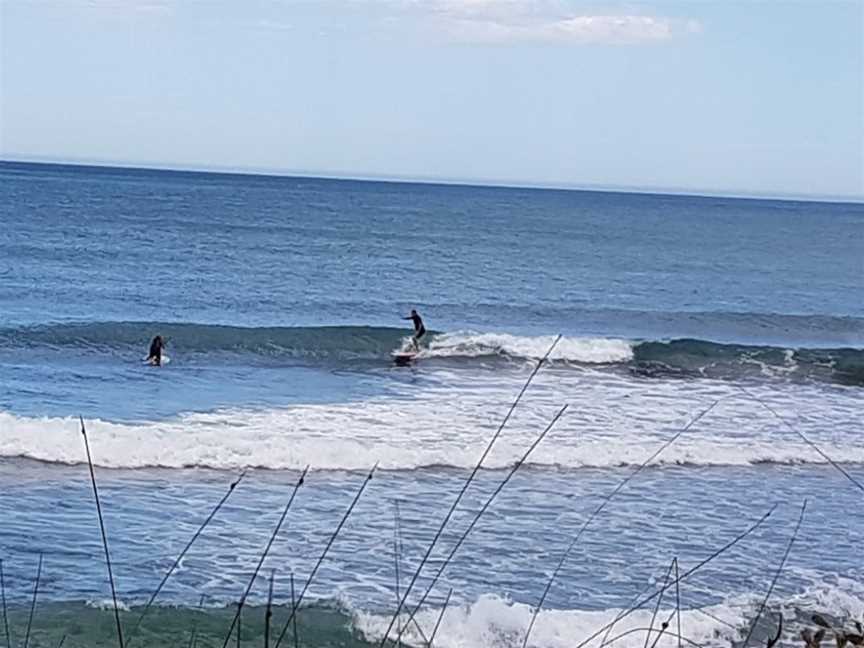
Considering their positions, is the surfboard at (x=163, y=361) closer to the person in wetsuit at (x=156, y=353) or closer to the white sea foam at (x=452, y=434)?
the person in wetsuit at (x=156, y=353)

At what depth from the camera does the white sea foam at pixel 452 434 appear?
15.2 m

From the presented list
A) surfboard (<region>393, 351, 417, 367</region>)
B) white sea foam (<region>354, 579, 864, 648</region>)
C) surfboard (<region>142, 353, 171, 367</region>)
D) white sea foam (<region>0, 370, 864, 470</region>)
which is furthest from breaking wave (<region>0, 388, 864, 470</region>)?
surfboard (<region>393, 351, 417, 367</region>)

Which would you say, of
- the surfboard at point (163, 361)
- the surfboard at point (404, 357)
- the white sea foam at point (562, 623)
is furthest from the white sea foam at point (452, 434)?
the white sea foam at point (562, 623)

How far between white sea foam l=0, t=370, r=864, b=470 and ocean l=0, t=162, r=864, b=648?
0.21ft

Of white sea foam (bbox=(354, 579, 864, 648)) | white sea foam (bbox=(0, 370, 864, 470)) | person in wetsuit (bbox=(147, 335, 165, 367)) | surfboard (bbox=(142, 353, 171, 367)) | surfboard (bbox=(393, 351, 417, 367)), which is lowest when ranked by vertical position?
surfboard (bbox=(393, 351, 417, 367))

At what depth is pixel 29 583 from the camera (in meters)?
9.82

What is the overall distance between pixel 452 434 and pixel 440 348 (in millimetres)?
10273

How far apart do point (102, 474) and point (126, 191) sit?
84436mm

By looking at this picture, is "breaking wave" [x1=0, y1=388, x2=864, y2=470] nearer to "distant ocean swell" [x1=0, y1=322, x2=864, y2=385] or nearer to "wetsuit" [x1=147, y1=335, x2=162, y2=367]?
"wetsuit" [x1=147, y1=335, x2=162, y2=367]

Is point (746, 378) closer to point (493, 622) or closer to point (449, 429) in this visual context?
point (449, 429)

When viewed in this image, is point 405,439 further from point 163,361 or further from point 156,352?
point 163,361

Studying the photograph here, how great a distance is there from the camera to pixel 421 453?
15516 mm

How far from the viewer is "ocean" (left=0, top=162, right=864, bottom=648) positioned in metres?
9.38

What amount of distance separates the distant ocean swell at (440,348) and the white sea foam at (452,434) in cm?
452
